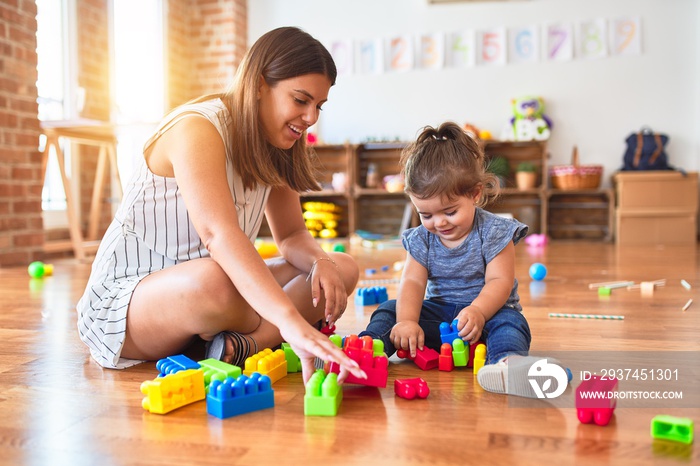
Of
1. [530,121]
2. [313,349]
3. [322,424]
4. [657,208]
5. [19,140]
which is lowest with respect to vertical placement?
[322,424]

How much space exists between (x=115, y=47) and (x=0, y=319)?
10.5 ft

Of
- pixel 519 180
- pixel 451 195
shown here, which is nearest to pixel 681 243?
pixel 519 180

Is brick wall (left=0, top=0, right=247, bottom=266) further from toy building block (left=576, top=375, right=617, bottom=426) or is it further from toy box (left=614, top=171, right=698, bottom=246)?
toy box (left=614, top=171, right=698, bottom=246)

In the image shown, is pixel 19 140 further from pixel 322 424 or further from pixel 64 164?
pixel 322 424

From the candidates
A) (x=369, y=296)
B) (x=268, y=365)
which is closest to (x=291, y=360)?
(x=268, y=365)

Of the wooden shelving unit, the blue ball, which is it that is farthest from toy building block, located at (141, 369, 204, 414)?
the wooden shelving unit

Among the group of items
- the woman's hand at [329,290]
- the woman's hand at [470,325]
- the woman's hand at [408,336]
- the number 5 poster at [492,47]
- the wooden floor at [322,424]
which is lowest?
the wooden floor at [322,424]

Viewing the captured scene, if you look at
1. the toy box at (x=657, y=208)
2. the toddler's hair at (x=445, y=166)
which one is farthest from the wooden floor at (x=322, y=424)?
the toy box at (x=657, y=208)

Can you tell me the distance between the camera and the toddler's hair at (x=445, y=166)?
1.31m

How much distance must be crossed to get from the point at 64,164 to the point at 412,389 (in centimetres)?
326

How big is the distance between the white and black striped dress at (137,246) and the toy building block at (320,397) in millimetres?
469

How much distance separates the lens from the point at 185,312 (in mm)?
1195

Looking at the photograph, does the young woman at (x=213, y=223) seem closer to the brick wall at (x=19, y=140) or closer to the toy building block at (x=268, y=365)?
the toy building block at (x=268, y=365)

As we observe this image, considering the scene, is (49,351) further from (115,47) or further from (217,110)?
(115,47)
